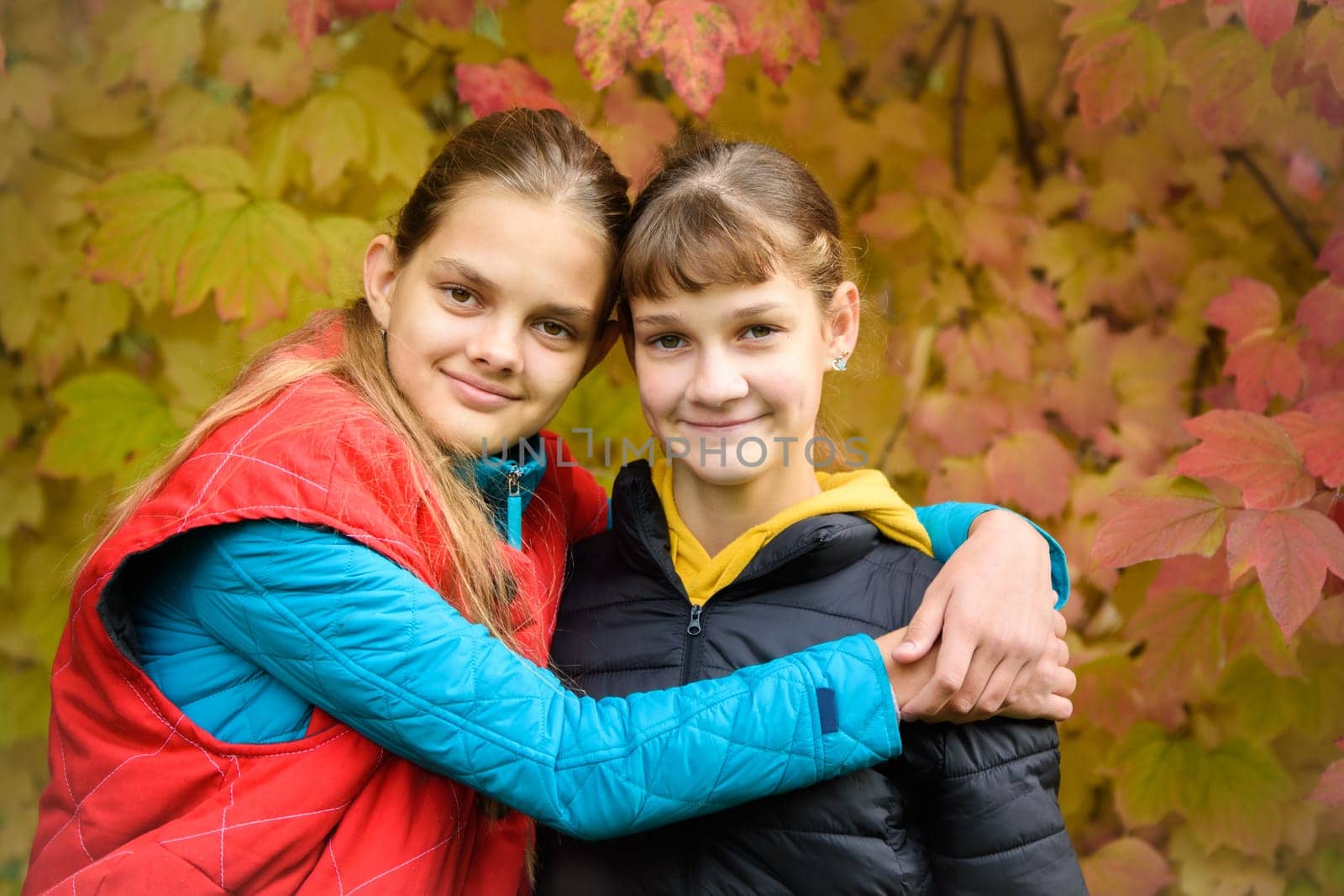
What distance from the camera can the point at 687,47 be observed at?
1869mm

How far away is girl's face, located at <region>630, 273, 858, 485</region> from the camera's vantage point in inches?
60.0

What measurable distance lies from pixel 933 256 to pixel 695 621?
1.12 meters

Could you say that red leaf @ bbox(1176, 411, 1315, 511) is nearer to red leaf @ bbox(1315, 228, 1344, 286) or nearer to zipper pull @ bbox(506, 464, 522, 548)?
red leaf @ bbox(1315, 228, 1344, 286)

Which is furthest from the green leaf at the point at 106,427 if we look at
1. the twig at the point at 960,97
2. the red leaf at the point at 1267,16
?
the red leaf at the point at 1267,16

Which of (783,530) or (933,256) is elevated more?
(933,256)

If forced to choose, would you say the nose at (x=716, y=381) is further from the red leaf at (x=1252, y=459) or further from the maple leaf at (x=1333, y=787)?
the maple leaf at (x=1333, y=787)

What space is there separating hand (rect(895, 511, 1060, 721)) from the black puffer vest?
80 mm

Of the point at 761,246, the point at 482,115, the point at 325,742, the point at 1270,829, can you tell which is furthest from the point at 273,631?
the point at 1270,829

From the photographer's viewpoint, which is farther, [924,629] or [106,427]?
[106,427]

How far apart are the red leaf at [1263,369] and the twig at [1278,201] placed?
0.34m

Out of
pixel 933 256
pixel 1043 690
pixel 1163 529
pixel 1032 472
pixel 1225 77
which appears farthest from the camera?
pixel 933 256

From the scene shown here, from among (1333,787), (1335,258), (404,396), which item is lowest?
(1333,787)

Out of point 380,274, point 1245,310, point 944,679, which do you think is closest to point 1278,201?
point 1245,310

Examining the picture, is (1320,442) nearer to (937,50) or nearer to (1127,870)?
(1127,870)
